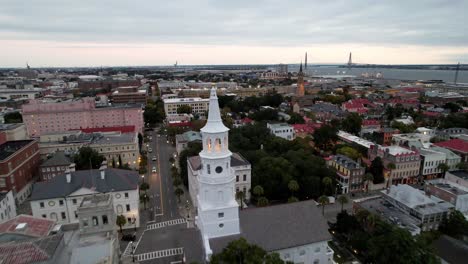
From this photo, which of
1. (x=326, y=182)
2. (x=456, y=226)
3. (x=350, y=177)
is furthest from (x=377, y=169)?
(x=456, y=226)

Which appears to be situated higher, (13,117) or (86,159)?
(13,117)

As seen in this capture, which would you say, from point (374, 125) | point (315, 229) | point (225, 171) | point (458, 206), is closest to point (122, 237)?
point (225, 171)

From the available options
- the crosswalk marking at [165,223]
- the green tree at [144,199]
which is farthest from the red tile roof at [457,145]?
the green tree at [144,199]

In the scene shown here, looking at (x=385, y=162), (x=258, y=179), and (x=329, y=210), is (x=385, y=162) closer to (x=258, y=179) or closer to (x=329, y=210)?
(x=329, y=210)

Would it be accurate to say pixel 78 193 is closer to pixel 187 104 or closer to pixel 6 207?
pixel 6 207

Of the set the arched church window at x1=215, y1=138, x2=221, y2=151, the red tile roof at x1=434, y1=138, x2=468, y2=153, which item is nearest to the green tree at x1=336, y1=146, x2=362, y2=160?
the red tile roof at x1=434, y1=138, x2=468, y2=153

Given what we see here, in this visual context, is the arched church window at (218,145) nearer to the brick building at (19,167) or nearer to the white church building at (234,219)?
the white church building at (234,219)

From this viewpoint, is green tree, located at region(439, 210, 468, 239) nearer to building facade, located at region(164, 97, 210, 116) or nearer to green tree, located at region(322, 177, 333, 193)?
green tree, located at region(322, 177, 333, 193)
